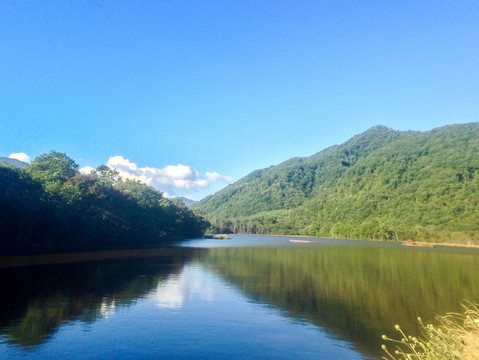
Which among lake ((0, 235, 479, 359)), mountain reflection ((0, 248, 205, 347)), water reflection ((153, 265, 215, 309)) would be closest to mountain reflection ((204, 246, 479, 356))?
lake ((0, 235, 479, 359))

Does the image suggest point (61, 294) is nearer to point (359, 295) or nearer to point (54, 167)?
point (359, 295)


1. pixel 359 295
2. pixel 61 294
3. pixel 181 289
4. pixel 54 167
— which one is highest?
pixel 54 167

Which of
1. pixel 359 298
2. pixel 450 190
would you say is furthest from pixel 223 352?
pixel 450 190

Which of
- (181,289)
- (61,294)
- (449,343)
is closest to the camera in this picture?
(449,343)

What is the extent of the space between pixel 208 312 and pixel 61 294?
12.0 m

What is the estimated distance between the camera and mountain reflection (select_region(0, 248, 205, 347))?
17.5m

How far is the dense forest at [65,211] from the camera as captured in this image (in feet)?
157

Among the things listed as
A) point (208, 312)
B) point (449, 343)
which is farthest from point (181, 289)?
point (449, 343)

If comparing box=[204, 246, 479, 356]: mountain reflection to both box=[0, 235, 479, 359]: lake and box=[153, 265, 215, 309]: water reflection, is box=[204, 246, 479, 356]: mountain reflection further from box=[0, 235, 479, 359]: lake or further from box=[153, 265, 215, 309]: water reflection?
box=[153, 265, 215, 309]: water reflection

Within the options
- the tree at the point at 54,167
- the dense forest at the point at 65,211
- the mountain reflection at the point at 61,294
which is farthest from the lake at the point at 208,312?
the tree at the point at 54,167

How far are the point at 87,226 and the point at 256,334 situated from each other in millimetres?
61600

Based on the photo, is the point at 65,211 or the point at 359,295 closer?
the point at 359,295

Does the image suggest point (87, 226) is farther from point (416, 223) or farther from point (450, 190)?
point (450, 190)

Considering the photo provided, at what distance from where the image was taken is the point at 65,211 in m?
59.7
